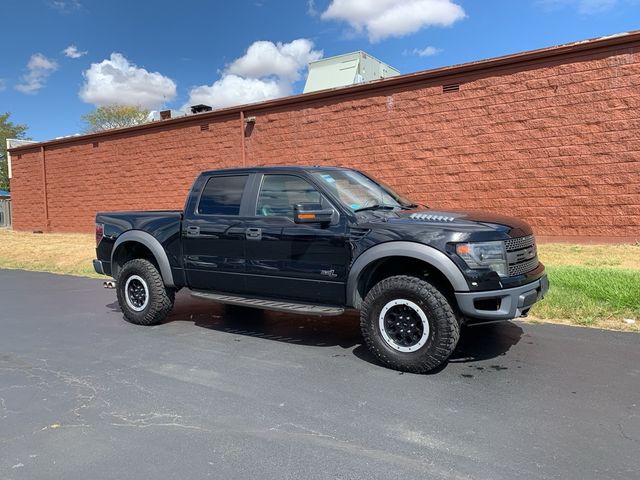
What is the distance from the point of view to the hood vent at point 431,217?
15.6 feet

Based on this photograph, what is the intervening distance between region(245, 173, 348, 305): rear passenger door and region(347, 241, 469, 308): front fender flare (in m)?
0.14

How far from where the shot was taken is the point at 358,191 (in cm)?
562

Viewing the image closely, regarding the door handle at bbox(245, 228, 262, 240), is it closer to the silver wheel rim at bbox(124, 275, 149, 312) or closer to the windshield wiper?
the windshield wiper

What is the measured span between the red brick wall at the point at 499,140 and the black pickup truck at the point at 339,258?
6008 millimetres

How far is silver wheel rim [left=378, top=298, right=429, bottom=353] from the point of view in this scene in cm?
461

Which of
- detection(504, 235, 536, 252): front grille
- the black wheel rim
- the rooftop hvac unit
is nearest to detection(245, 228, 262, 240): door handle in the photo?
the black wheel rim

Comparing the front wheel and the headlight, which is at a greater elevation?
the headlight

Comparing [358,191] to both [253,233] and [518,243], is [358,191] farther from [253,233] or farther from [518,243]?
[518,243]

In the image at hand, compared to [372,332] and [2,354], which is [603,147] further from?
[2,354]

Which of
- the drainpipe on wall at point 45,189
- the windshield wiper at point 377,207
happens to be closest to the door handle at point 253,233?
the windshield wiper at point 377,207

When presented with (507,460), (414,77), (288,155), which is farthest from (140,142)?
(507,460)

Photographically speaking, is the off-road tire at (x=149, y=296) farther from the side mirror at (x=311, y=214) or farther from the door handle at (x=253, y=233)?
the side mirror at (x=311, y=214)

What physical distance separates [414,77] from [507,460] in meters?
10.3

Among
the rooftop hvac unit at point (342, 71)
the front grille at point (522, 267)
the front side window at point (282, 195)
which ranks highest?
the rooftop hvac unit at point (342, 71)
